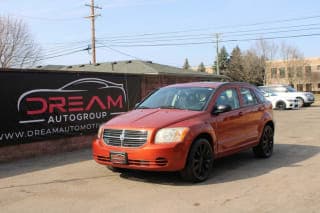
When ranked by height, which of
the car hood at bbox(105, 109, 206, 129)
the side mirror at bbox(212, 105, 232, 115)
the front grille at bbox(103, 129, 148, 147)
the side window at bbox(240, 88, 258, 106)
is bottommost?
the front grille at bbox(103, 129, 148, 147)

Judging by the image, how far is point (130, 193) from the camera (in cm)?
654

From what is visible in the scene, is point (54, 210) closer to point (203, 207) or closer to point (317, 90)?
point (203, 207)

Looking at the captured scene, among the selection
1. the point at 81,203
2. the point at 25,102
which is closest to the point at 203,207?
the point at 81,203

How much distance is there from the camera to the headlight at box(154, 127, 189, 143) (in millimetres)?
6824

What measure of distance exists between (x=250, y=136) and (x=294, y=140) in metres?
3.95

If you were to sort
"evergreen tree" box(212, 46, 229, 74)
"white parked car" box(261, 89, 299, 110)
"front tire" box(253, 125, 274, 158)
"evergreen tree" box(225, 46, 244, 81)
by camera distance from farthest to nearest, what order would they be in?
"evergreen tree" box(212, 46, 229, 74), "evergreen tree" box(225, 46, 244, 81), "white parked car" box(261, 89, 299, 110), "front tire" box(253, 125, 274, 158)

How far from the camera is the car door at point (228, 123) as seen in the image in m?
7.86

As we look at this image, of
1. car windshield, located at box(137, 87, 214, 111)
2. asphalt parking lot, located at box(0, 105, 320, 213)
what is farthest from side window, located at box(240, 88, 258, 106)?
asphalt parking lot, located at box(0, 105, 320, 213)

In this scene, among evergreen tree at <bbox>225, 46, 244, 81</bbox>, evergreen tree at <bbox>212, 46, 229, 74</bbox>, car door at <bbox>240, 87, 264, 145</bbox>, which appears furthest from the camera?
evergreen tree at <bbox>212, 46, 229, 74</bbox>

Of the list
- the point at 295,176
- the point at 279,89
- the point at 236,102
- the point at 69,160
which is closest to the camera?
the point at 295,176

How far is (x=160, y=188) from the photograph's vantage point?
6.82 metres

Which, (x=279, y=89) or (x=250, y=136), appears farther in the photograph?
(x=279, y=89)

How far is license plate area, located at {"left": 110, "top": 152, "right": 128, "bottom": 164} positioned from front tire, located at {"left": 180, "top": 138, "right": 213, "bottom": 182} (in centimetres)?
95

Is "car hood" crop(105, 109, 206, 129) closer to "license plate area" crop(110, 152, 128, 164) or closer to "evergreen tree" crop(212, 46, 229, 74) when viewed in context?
"license plate area" crop(110, 152, 128, 164)
